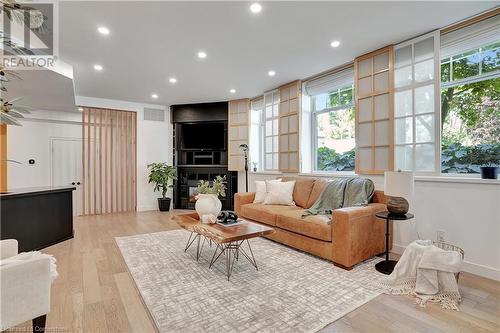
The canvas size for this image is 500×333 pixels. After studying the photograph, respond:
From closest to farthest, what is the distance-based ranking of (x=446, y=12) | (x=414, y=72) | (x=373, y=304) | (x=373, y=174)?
(x=373, y=304)
(x=446, y=12)
(x=414, y=72)
(x=373, y=174)

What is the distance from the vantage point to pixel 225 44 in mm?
3311

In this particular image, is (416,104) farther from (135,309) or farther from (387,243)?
(135,309)

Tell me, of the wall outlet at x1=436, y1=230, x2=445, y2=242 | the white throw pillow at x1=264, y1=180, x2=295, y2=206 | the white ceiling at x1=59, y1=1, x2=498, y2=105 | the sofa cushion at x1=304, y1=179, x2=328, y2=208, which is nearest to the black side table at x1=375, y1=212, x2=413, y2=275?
the wall outlet at x1=436, y1=230, x2=445, y2=242

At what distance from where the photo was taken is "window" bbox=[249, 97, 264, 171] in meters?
6.07

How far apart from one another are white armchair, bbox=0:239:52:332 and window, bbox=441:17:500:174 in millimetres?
3999

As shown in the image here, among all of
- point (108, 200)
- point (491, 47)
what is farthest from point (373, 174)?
point (108, 200)

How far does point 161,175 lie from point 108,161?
1305mm

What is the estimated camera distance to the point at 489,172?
2.53m

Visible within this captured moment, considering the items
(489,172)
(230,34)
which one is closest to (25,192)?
(230,34)

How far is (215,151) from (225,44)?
353 cm

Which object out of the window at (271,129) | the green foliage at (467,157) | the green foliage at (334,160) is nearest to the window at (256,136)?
the window at (271,129)

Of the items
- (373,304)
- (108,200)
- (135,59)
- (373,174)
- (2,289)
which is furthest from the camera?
(108,200)

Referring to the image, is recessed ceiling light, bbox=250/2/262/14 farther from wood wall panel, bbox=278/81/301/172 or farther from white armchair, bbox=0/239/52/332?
white armchair, bbox=0/239/52/332

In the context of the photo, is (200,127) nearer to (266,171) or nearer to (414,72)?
(266,171)
